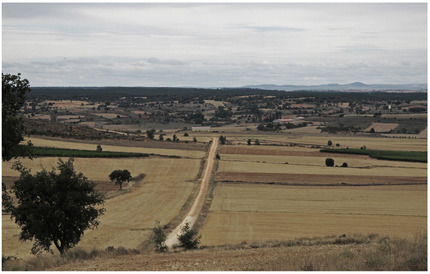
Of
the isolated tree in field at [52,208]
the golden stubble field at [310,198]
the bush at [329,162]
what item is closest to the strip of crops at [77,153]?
the golden stubble field at [310,198]

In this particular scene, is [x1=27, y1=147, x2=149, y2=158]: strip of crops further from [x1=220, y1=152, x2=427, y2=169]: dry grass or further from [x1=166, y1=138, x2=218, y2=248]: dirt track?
[x1=220, y1=152, x2=427, y2=169]: dry grass

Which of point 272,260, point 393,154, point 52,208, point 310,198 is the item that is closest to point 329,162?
point 393,154

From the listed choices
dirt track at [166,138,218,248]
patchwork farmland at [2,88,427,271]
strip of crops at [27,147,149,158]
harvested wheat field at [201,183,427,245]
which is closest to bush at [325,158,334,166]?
patchwork farmland at [2,88,427,271]

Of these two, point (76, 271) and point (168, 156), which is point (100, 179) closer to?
point (168, 156)

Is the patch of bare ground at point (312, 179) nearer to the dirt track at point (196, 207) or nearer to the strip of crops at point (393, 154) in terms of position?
the dirt track at point (196, 207)

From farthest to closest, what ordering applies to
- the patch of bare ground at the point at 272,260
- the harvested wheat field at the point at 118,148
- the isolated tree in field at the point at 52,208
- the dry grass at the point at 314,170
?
the harvested wheat field at the point at 118,148
the dry grass at the point at 314,170
the isolated tree in field at the point at 52,208
the patch of bare ground at the point at 272,260

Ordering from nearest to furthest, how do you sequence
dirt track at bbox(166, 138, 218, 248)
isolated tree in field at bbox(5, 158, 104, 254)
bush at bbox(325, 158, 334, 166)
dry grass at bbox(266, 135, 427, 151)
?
isolated tree in field at bbox(5, 158, 104, 254), dirt track at bbox(166, 138, 218, 248), bush at bbox(325, 158, 334, 166), dry grass at bbox(266, 135, 427, 151)
